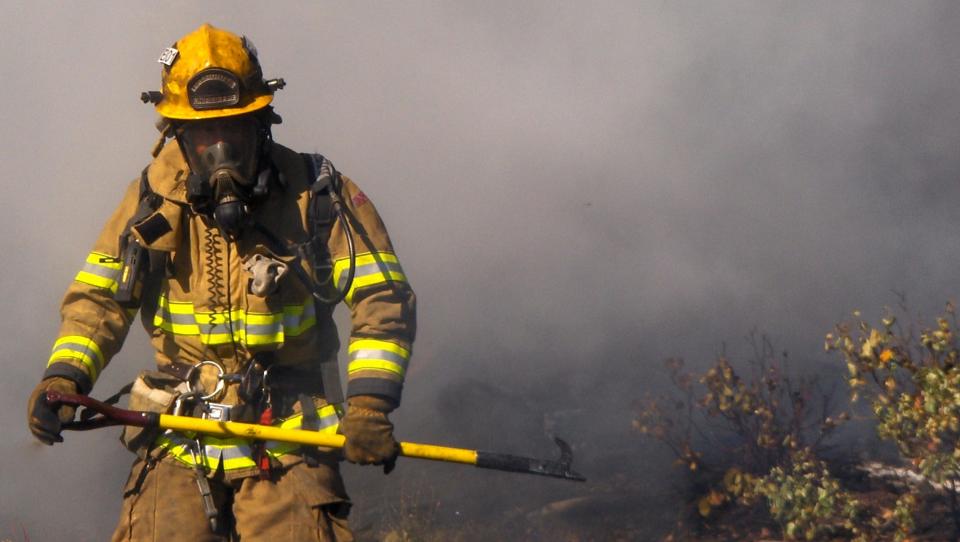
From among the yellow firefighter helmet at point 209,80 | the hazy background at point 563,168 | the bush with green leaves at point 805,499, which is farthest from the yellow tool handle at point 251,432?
the hazy background at point 563,168

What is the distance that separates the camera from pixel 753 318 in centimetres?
895

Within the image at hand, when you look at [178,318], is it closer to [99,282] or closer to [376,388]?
[99,282]

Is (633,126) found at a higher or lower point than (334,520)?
higher

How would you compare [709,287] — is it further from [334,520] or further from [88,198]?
[334,520]

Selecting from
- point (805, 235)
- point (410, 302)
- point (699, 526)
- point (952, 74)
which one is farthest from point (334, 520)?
point (952, 74)

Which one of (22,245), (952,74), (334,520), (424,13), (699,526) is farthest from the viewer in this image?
(952,74)

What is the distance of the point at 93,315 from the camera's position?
4066 millimetres

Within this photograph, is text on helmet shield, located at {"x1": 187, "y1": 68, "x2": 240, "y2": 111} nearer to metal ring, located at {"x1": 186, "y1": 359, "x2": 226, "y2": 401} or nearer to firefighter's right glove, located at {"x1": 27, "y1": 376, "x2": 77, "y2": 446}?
metal ring, located at {"x1": 186, "y1": 359, "x2": 226, "y2": 401}

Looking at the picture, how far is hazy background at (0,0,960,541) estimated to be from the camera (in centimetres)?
811

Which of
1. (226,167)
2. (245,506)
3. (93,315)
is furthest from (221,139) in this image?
(245,506)

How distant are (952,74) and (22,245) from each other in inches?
276

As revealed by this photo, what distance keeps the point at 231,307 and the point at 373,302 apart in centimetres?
47

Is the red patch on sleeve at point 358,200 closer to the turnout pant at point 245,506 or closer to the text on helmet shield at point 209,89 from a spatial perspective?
the text on helmet shield at point 209,89

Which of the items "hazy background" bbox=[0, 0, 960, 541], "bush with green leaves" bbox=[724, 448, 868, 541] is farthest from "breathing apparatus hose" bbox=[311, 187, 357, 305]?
"hazy background" bbox=[0, 0, 960, 541]
